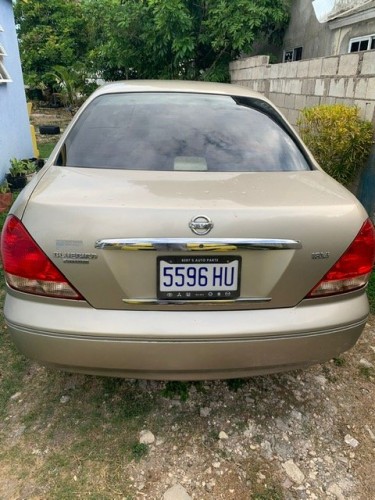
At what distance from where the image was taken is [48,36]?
1836 centimetres

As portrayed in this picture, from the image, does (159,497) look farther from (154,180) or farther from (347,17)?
(347,17)

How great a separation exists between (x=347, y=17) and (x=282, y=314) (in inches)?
285

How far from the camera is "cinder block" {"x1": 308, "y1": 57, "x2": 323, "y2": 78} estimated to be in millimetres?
5039

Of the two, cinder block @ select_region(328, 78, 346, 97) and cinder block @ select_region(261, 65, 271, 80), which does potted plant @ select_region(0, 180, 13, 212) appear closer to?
cinder block @ select_region(328, 78, 346, 97)

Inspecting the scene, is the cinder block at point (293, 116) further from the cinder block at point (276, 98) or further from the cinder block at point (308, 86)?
the cinder block at point (276, 98)

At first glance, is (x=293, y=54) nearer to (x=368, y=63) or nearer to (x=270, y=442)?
(x=368, y=63)

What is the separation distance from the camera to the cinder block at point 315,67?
5039 millimetres

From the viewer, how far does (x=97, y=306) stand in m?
1.61

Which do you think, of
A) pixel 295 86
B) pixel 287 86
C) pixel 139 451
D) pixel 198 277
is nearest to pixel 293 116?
pixel 295 86

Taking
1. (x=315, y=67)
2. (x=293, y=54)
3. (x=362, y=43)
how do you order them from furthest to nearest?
(x=293, y=54), (x=362, y=43), (x=315, y=67)

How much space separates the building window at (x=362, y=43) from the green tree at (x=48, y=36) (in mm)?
13985

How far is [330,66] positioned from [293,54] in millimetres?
5653

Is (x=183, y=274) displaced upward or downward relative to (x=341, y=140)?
downward

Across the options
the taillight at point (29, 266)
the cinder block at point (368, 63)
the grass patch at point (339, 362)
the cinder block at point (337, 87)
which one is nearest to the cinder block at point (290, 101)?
the cinder block at point (337, 87)
